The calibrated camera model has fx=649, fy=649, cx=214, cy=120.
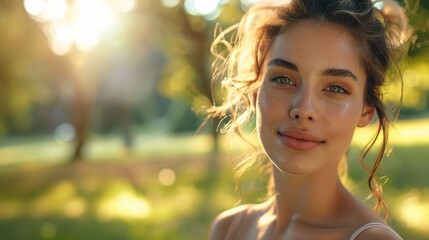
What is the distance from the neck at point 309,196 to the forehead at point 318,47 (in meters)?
0.38

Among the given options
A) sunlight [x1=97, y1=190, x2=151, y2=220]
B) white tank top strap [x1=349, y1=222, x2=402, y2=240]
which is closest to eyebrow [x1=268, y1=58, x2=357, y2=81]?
white tank top strap [x1=349, y1=222, x2=402, y2=240]

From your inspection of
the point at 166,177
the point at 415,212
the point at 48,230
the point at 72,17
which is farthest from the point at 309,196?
the point at 72,17

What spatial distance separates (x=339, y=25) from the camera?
2.05 m

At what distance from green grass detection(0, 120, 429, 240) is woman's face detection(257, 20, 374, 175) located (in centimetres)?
338

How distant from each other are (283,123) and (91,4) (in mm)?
16076

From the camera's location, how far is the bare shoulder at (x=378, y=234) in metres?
1.89

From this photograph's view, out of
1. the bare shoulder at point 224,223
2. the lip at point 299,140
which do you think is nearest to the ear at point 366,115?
the lip at point 299,140

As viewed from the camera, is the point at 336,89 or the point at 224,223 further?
the point at 224,223

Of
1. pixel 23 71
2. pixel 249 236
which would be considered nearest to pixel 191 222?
pixel 249 236

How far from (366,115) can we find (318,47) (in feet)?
1.19

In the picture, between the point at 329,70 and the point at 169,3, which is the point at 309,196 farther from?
the point at 169,3

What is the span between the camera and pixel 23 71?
76.6 ft

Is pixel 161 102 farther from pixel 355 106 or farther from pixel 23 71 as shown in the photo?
pixel 355 106

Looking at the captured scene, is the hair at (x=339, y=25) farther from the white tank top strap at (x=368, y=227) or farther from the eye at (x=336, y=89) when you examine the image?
the white tank top strap at (x=368, y=227)
